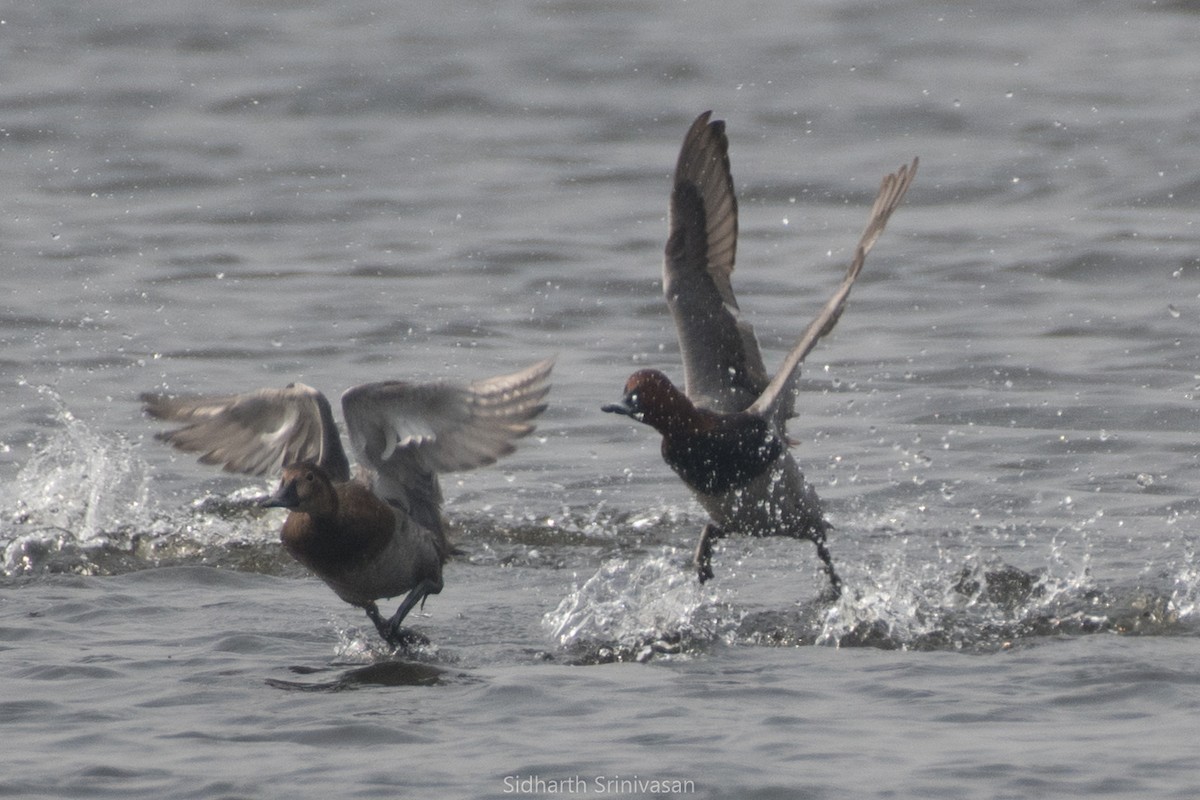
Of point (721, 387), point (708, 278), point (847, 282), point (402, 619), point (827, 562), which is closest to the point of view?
point (847, 282)

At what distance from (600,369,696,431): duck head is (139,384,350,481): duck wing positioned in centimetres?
99

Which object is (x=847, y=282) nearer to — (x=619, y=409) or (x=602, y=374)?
(x=619, y=409)

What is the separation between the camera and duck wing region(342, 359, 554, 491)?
20.4 feet

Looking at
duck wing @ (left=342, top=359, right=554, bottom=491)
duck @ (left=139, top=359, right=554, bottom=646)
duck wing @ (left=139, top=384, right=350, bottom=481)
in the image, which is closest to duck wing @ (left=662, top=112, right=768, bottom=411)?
duck @ (left=139, top=359, right=554, bottom=646)

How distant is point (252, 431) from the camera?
671 cm

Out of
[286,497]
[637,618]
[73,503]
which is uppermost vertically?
[286,497]

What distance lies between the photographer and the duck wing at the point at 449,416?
20.4 feet

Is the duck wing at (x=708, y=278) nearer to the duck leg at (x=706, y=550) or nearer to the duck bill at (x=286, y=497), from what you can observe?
the duck leg at (x=706, y=550)

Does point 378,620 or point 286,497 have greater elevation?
point 286,497

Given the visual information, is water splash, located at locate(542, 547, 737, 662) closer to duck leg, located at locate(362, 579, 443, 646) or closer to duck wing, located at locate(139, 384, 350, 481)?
duck leg, located at locate(362, 579, 443, 646)

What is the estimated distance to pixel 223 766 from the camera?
528 cm

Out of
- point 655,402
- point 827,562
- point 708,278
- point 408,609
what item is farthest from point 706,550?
point 408,609

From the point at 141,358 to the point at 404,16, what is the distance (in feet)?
32.7

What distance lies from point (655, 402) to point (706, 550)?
0.79 metres
